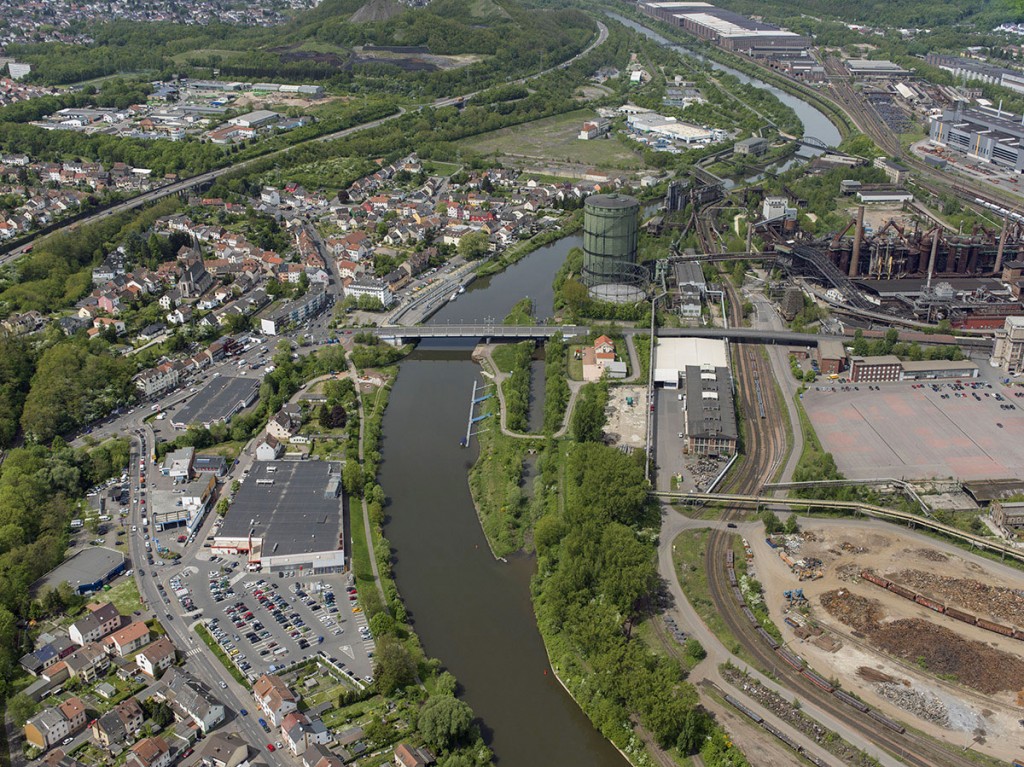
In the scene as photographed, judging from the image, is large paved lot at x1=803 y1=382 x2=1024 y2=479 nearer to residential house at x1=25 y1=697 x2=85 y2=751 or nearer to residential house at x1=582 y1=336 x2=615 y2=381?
residential house at x1=582 y1=336 x2=615 y2=381

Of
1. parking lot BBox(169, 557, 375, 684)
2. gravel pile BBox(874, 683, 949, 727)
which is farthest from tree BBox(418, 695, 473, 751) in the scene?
gravel pile BBox(874, 683, 949, 727)

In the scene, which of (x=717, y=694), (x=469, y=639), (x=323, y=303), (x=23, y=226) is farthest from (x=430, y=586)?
(x=23, y=226)

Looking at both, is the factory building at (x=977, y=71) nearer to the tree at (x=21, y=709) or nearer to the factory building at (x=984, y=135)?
the factory building at (x=984, y=135)

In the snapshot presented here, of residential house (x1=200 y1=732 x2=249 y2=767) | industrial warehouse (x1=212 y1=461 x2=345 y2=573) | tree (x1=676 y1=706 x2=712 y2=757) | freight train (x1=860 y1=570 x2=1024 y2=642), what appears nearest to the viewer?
residential house (x1=200 y1=732 x2=249 y2=767)

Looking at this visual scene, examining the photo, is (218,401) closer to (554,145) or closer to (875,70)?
(554,145)

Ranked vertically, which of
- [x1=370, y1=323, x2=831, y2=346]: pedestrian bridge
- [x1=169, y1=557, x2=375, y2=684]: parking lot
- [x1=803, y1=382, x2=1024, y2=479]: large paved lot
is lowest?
[x1=169, y1=557, x2=375, y2=684]: parking lot

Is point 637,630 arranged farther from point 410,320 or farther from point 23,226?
point 23,226

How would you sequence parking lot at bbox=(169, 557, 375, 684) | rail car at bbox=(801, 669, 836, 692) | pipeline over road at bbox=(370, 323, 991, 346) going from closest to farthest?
rail car at bbox=(801, 669, 836, 692), parking lot at bbox=(169, 557, 375, 684), pipeline over road at bbox=(370, 323, 991, 346)
